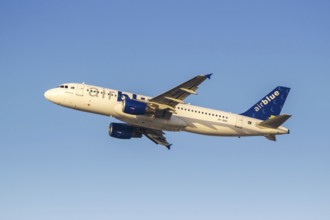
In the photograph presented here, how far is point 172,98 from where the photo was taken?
66000 mm

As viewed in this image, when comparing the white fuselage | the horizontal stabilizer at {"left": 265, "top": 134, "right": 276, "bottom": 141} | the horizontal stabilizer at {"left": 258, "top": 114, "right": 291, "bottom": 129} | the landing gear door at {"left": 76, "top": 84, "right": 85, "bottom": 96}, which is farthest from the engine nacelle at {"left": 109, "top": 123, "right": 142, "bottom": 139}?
the horizontal stabilizer at {"left": 265, "top": 134, "right": 276, "bottom": 141}

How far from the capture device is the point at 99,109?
66.9 m

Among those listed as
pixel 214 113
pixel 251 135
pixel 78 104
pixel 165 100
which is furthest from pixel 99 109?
pixel 251 135

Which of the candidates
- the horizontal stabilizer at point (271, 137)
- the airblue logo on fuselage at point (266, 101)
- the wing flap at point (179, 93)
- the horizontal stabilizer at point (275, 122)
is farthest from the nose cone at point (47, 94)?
the horizontal stabilizer at point (271, 137)

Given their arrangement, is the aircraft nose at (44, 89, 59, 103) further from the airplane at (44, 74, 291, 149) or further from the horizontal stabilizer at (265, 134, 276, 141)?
the horizontal stabilizer at (265, 134, 276, 141)

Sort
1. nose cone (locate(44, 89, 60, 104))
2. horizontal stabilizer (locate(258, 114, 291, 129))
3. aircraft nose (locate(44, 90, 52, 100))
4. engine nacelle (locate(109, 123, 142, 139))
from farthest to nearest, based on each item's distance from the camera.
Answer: engine nacelle (locate(109, 123, 142, 139))
aircraft nose (locate(44, 90, 52, 100))
nose cone (locate(44, 89, 60, 104))
horizontal stabilizer (locate(258, 114, 291, 129))

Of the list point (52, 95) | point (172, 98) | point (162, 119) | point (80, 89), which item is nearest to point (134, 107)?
point (162, 119)

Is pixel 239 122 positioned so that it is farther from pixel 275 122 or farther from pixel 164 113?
pixel 164 113

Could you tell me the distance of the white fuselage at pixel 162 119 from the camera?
219 ft

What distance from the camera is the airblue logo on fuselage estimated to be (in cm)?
7515

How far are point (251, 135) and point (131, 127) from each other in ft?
52.8

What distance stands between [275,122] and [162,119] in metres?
14.5

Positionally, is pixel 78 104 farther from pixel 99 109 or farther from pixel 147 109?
pixel 147 109

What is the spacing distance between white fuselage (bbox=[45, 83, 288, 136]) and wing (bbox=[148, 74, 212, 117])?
4.82ft
